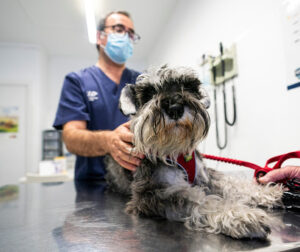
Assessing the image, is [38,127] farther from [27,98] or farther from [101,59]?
[101,59]

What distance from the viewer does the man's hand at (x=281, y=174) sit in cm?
110

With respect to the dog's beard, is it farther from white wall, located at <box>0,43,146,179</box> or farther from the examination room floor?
white wall, located at <box>0,43,146,179</box>

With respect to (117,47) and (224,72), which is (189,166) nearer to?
(224,72)

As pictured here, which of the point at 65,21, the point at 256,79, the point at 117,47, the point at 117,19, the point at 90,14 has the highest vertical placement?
the point at 65,21

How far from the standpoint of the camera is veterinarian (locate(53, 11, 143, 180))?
6.03 ft

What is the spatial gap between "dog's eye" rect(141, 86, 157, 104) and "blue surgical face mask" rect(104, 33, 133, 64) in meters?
1.57

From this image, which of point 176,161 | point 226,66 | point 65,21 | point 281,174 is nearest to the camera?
point 176,161

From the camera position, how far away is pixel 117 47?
7.97ft

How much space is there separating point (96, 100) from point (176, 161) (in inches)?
51.7

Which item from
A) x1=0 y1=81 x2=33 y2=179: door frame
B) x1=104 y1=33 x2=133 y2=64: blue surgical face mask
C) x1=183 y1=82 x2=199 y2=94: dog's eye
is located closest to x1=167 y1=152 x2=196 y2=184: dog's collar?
x1=183 y1=82 x2=199 y2=94: dog's eye

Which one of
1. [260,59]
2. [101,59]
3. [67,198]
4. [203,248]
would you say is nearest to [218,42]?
[260,59]

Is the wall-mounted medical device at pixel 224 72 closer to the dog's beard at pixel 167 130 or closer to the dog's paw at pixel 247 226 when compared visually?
the dog's beard at pixel 167 130

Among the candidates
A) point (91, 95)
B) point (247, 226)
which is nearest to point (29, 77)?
point (91, 95)

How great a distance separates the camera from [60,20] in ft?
14.9
